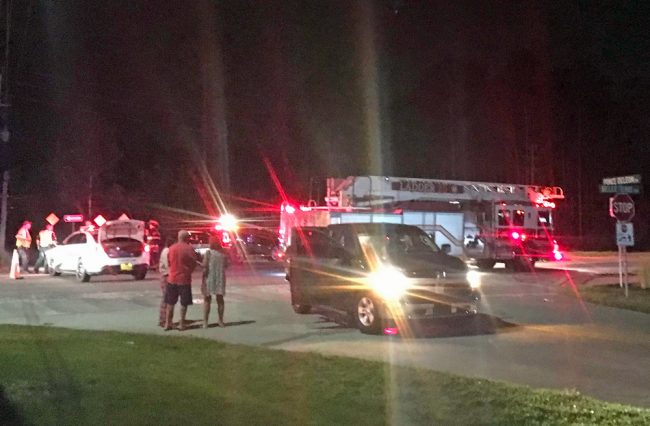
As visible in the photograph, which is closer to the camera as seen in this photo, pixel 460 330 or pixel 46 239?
pixel 460 330

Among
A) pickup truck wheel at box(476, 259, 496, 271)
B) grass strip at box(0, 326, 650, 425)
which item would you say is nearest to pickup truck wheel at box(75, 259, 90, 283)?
pickup truck wheel at box(476, 259, 496, 271)

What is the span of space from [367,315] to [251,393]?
18.3ft

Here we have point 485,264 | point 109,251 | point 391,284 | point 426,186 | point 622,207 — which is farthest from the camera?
point 485,264

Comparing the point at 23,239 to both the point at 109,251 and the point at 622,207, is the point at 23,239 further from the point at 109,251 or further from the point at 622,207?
the point at 622,207

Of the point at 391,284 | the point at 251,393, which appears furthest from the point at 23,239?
the point at 251,393

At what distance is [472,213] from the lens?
2842 centimetres

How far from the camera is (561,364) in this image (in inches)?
431

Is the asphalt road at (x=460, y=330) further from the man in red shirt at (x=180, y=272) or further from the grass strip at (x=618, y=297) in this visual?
the man in red shirt at (x=180, y=272)

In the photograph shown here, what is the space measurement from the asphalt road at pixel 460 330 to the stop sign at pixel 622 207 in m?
2.29

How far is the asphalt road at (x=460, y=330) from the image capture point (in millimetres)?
10430

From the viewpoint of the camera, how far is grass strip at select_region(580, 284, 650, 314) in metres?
18.3

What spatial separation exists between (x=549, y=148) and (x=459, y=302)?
148ft

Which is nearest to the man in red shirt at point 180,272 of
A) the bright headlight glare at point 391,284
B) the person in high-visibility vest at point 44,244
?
the bright headlight glare at point 391,284

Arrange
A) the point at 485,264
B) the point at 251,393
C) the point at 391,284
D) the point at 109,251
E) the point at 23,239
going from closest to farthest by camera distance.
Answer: the point at 251,393 → the point at 391,284 → the point at 109,251 → the point at 23,239 → the point at 485,264
